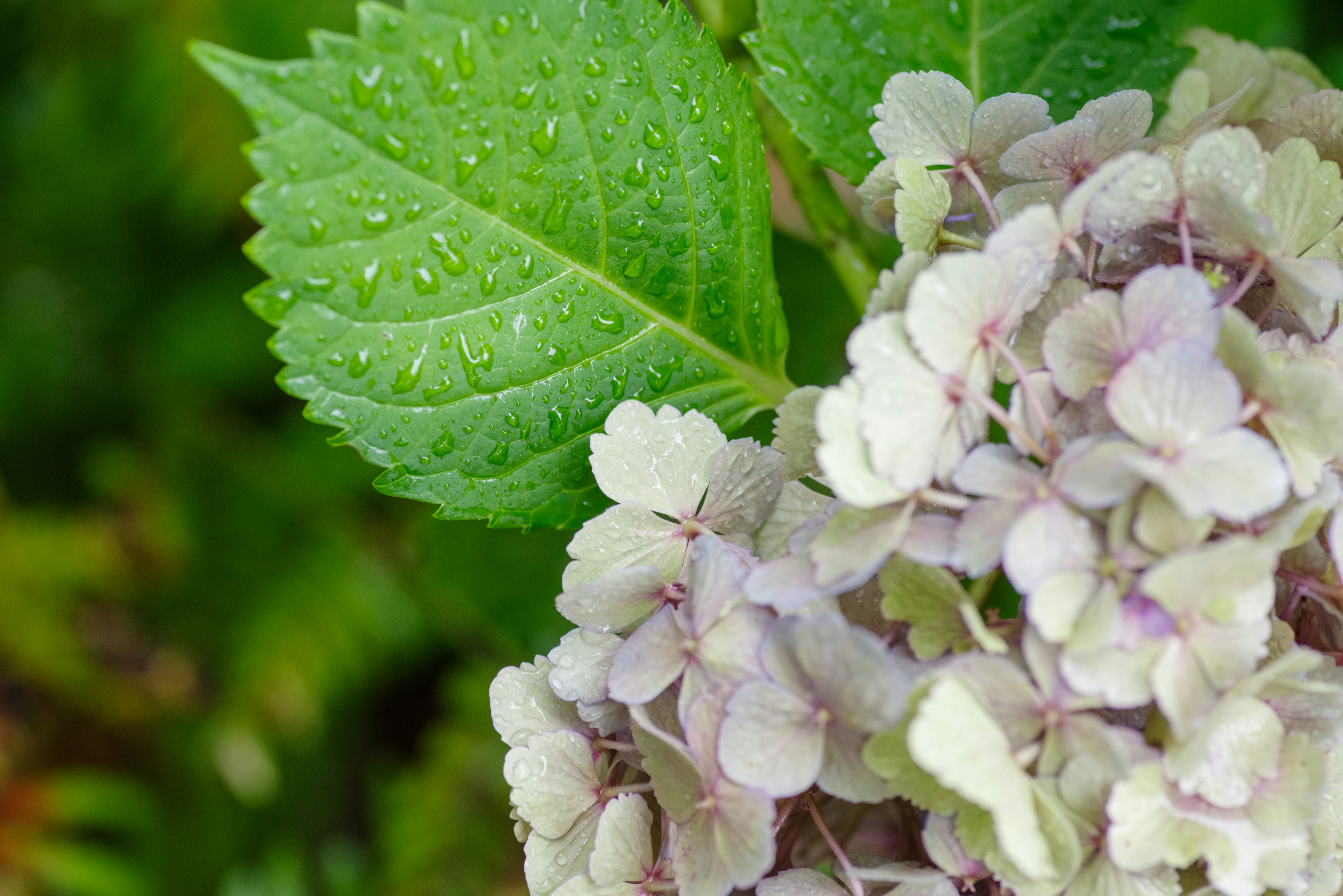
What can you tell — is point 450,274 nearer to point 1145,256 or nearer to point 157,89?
point 1145,256

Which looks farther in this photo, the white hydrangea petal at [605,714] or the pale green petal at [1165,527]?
the white hydrangea petal at [605,714]

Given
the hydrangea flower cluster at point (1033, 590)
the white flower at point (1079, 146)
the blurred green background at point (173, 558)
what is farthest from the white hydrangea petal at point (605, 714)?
the blurred green background at point (173, 558)

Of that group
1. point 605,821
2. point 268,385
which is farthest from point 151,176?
point 605,821

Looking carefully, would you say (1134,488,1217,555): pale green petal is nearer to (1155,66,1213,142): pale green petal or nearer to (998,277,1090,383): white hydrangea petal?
(998,277,1090,383): white hydrangea petal

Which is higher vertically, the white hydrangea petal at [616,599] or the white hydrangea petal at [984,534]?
the white hydrangea petal at [984,534]

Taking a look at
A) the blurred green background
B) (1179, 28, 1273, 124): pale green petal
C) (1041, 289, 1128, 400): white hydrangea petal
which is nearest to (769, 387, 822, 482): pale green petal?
(1041, 289, 1128, 400): white hydrangea petal

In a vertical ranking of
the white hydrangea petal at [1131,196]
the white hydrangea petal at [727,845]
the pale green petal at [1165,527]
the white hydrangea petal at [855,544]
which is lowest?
the white hydrangea petal at [727,845]

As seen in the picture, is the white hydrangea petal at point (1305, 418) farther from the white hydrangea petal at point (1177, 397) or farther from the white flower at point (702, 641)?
the white flower at point (702, 641)
